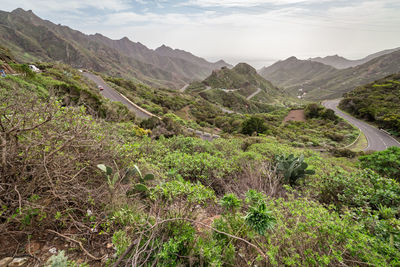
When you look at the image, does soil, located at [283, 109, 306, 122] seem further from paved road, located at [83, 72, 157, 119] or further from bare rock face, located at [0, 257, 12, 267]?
bare rock face, located at [0, 257, 12, 267]

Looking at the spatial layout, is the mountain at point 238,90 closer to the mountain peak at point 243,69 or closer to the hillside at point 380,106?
the mountain peak at point 243,69

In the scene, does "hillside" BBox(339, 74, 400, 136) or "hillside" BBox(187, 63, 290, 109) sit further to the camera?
"hillside" BBox(187, 63, 290, 109)

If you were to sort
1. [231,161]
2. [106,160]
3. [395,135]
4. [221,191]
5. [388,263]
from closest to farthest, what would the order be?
[388,263] → [106,160] → [221,191] → [231,161] → [395,135]

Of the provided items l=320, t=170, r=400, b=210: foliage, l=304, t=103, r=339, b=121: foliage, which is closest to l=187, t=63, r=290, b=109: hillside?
l=304, t=103, r=339, b=121: foliage

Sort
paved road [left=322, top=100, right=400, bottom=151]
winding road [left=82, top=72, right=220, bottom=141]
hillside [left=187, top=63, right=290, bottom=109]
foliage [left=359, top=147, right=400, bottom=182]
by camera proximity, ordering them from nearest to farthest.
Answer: foliage [left=359, top=147, right=400, bottom=182]
winding road [left=82, top=72, right=220, bottom=141]
paved road [left=322, top=100, right=400, bottom=151]
hillside [left=187, top=63, right=290, bottom=109]

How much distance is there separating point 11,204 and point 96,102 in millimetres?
10082

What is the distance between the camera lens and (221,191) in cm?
375

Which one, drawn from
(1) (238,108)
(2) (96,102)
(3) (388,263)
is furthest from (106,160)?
(1) (238,108)

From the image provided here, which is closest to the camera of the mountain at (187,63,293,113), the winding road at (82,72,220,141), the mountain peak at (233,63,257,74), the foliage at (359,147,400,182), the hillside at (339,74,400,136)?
the foliage at (359,147,400,182)

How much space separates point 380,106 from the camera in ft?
121

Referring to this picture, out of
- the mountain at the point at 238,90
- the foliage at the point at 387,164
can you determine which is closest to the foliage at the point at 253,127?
the foliage at the point at 387,164

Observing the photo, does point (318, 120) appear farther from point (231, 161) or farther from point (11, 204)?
point (11, 204)

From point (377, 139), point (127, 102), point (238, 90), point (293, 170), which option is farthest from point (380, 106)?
point (238, 90)

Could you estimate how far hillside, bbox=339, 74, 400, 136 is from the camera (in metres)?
29.6
